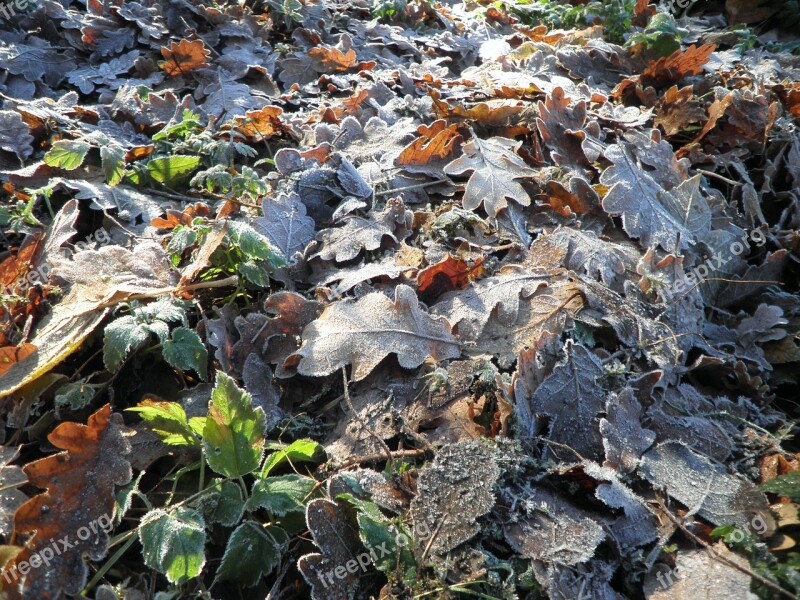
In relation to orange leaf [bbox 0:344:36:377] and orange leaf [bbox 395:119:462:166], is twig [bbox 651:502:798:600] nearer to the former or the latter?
orange leaf [bbox 395:119:462:166]

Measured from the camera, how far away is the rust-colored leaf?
1.45 m

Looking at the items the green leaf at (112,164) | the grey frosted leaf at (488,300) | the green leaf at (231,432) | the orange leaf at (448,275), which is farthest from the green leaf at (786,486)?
the green leaf at (112,164)

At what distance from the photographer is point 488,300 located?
2184 millimetres

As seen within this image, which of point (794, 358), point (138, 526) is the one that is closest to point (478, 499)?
point (138, 526)

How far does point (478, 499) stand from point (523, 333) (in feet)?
2.28

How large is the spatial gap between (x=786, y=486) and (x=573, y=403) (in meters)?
0.63

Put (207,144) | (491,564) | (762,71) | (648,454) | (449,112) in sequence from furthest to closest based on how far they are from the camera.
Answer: (762,71) → (449,112) → (207,144) → (648,454) → (491,564)

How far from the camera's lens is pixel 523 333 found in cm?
210

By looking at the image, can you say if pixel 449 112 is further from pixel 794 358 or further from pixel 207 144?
pixel 794 358

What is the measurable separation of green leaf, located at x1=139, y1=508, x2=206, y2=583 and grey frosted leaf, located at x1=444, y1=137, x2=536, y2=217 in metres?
1.72

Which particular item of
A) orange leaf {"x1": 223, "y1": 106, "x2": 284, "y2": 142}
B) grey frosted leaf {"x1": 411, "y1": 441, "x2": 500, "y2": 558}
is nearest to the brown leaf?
orange leaf {"x1": 223, "y1": 106, "x2": 284, "y2": 142}

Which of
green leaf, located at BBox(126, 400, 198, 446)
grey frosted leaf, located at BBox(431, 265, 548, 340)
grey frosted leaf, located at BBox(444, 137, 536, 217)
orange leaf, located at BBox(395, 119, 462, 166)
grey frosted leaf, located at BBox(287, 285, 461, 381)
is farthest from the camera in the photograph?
orange leaf, located at BBox(395, 119, 462, 166)

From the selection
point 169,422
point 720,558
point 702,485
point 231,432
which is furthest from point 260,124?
point 720,558

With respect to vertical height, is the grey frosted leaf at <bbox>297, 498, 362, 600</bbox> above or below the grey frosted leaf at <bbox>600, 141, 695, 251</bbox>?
below
